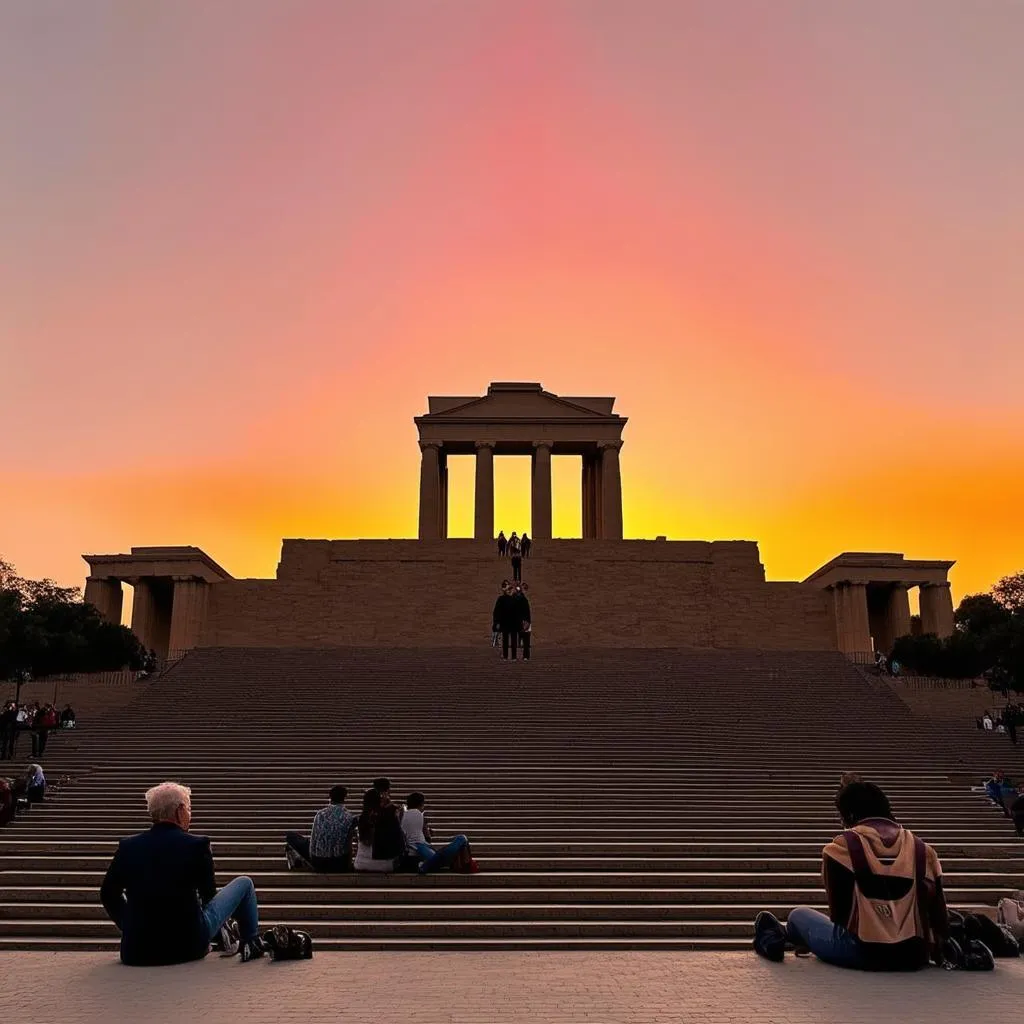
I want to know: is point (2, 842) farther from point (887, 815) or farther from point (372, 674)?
point (372, 674)

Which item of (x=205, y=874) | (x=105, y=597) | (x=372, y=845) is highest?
(x=105, y=597)

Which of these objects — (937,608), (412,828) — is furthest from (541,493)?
(412,828)

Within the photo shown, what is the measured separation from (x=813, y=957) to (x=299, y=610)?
34.1m

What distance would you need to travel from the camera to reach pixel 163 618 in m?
50.9

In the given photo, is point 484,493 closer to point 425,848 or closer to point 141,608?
point 141,608

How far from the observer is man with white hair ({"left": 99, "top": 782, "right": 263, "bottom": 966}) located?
588 cm

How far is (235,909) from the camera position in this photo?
21.4 ft

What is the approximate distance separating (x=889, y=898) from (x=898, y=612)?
4383 centimetres

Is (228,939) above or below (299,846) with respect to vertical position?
below

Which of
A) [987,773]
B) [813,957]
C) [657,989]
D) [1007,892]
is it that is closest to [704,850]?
[1007,892]

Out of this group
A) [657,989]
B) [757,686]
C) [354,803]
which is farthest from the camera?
[757,686]

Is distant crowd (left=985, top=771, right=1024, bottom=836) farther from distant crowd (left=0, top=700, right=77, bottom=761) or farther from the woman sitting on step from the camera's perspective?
distant crowd (left=0, top=700, right=77, bottom=761)

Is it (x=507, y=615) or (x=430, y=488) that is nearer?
(x=507, y=615)

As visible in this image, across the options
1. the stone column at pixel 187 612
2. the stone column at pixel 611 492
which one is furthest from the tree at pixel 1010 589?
the stone column at pixel 187 612
